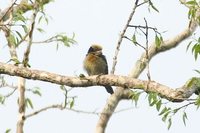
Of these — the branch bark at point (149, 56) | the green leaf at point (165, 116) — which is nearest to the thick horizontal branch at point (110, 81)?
the green leaf at point (165, 116)

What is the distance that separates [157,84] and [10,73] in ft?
3.82

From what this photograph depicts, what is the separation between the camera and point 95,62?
7570mm

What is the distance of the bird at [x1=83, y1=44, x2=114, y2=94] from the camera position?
7.56 meters

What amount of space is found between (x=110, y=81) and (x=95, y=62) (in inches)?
125

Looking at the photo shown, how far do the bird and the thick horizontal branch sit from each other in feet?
9.50

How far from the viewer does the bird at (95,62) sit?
756cm

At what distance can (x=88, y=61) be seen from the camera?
7.64 m

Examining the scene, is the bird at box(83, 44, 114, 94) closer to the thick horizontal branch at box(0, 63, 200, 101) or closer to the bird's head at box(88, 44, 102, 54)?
the bird's head at box(88, 44, 102, 54)

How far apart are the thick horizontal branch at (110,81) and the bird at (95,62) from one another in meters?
2.89

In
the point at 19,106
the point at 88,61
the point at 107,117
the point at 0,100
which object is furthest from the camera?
the point at 88,61

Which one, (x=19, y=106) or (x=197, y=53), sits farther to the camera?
(x=19, y=106)

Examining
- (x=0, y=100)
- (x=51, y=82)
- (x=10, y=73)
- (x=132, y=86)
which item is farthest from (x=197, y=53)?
(x=0, y=100)

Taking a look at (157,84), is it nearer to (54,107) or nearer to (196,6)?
(196,6)

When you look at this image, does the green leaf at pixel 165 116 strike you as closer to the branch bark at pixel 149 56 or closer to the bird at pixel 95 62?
the branch bark at pixel 149 56
